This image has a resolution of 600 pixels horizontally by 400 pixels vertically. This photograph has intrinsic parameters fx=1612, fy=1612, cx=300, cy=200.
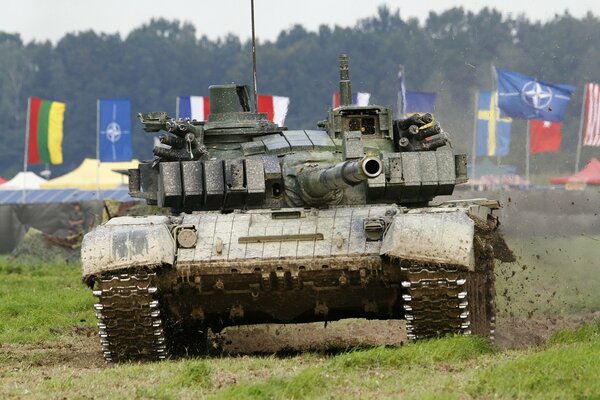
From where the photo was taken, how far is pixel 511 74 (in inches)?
1475

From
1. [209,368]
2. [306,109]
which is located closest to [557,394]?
[209,368]

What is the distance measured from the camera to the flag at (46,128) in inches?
1959

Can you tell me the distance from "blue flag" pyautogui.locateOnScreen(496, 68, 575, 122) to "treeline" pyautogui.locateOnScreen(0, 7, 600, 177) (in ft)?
2.43

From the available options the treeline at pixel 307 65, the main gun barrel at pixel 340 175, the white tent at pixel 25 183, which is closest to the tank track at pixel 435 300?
the main gun barrel at pixel 340 175

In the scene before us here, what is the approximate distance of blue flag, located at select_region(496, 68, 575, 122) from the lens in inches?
1475

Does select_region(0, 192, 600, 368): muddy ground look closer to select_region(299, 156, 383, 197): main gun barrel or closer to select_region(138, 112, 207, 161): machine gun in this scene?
select_region(299, 156, 383, 197): main gun barrel

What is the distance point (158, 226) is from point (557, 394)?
513 centimetres

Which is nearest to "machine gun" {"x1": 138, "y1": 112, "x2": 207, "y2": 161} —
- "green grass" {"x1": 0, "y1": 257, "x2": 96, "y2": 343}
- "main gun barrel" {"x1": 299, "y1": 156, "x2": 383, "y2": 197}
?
"main gun barrel" {"x1": 299, "y1": 156, "x2": 383, "y2": 197}

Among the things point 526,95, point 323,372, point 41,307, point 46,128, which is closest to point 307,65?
point 46,128

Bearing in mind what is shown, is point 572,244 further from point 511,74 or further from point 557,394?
point 557,394

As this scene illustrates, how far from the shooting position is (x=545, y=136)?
4119 cm

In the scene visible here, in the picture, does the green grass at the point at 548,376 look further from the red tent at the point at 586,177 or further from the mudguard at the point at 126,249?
the red tent at the point at 586,177

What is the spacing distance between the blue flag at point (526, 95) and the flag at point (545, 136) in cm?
210

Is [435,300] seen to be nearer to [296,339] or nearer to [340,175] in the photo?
[340,175]
